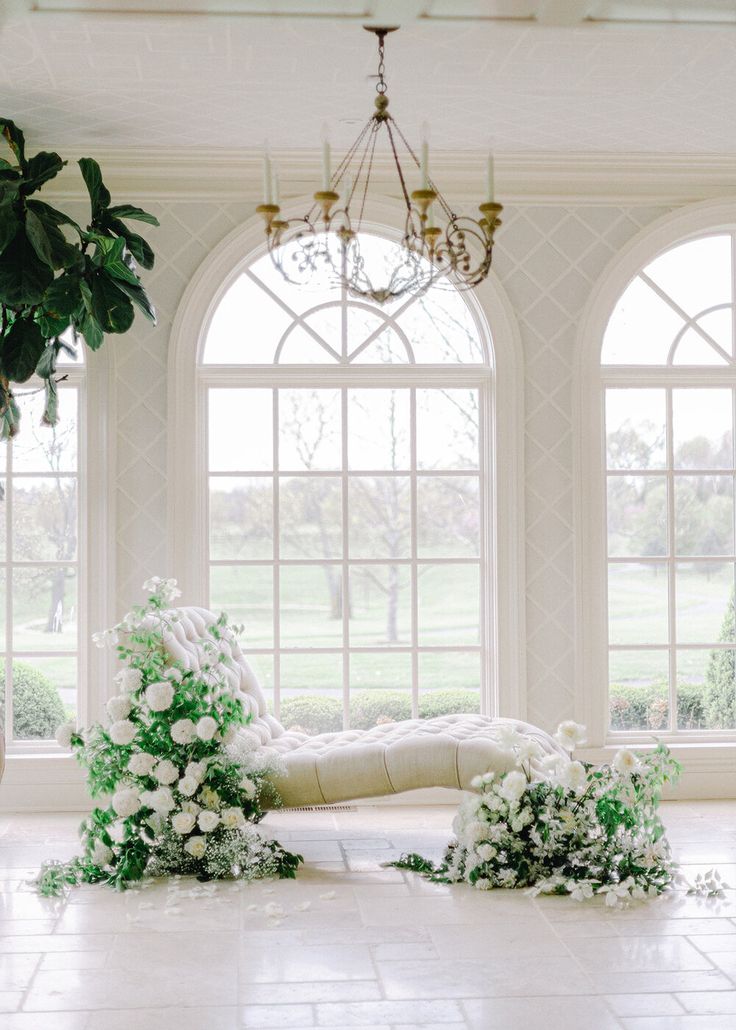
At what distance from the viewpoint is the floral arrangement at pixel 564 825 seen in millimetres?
4133

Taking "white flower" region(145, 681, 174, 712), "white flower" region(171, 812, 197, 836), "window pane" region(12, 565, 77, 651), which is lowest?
"white flower" region(171, 812, 197, 836)

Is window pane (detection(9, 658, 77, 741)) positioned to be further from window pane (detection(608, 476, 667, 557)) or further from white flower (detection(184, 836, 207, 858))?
window pane (detection(608, 476, 667, 557))

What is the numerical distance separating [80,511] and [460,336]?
2.17 metres

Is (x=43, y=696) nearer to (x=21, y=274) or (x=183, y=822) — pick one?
(x=183, y=822)

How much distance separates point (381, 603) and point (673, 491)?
5.37ft

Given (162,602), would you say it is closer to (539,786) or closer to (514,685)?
(539,786)

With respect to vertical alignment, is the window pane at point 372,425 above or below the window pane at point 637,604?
above

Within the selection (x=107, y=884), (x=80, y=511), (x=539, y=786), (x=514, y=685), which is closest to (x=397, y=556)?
(x=514, y=685)

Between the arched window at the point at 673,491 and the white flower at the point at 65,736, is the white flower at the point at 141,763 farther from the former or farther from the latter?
the arched window at the point at 673,491

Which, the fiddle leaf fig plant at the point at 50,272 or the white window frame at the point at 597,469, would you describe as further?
the white window frame at the point at 597,469

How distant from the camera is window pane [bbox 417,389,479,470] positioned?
19.7 ft

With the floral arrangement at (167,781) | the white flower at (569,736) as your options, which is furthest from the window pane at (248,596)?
the white flower at (569,736)

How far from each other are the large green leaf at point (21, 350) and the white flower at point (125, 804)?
188 cm

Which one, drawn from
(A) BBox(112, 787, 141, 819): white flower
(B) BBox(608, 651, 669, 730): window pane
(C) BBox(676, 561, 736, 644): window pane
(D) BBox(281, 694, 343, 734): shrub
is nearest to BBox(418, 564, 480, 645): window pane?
(D) BBox(281, 694, 343, 734): shrub
